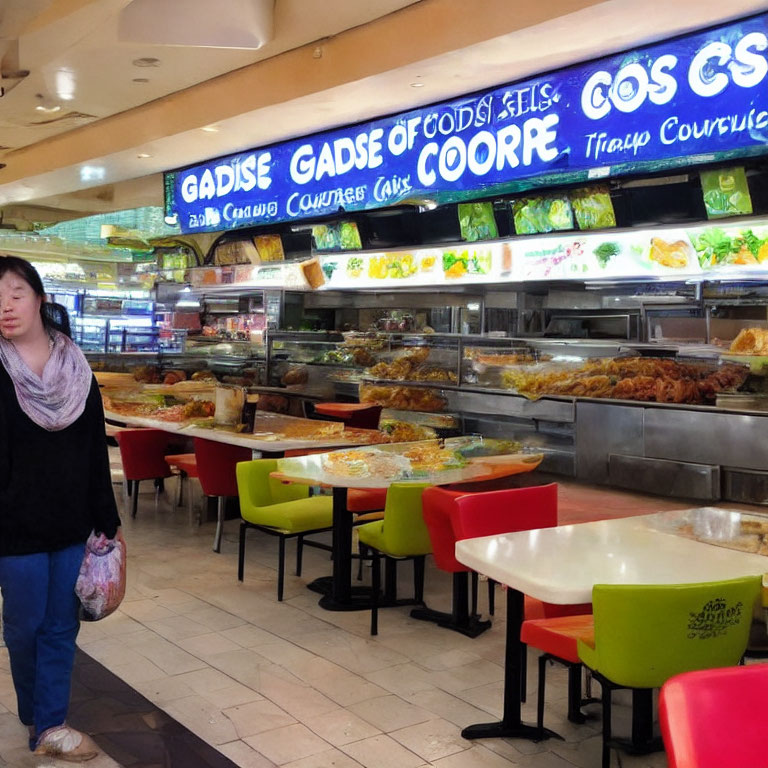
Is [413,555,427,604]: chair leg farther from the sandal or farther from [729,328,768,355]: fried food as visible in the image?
[729,328,768,355]: fried food

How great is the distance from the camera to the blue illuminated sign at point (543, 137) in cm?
446

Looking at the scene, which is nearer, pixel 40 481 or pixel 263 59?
pixel 40 481

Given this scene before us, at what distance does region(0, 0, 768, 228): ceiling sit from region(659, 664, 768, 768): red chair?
3.46 m

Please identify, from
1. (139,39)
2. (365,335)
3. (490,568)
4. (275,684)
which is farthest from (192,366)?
(490,568)

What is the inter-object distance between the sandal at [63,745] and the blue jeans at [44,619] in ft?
0.11

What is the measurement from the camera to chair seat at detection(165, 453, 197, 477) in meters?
7.03

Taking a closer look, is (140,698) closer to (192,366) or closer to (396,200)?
(396,200)

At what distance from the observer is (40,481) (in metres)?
3.10

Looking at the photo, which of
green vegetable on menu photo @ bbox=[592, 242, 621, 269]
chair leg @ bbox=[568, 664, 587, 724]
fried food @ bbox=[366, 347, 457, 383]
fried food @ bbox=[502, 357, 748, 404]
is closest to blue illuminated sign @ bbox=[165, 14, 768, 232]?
green vegetable on menu photo @ bbox=[592, 242, 621, 269]

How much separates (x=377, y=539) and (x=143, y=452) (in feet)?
10.5

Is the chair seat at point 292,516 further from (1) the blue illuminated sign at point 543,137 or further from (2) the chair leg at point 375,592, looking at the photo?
(1) the blue illuminated sign at point 543,137

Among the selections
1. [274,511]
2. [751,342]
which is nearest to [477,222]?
[751,342]

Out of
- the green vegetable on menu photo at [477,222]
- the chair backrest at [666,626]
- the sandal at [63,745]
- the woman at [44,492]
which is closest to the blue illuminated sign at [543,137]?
the green vegetable on menu photo at [477,222]

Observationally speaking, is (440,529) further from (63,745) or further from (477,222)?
(477,222)
